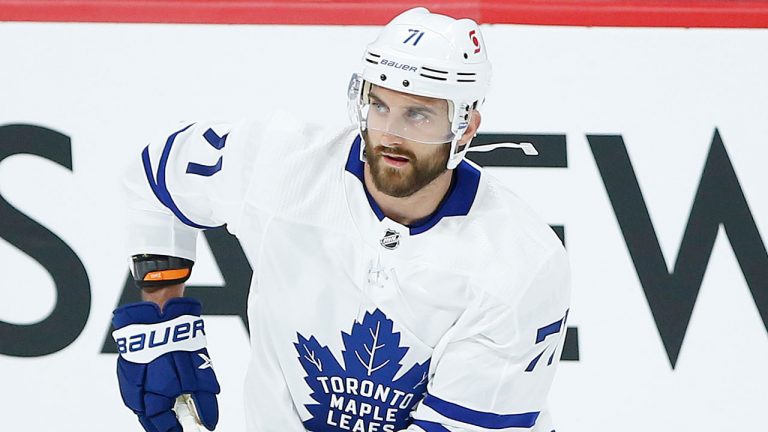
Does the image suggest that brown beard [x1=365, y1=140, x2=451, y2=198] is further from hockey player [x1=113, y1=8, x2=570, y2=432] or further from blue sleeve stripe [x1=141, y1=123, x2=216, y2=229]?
blue sleeve stripe [x1=141, y1=123, x2=216, y2=229]

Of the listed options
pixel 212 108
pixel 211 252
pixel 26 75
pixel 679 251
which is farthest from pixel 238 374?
pixel 679 251

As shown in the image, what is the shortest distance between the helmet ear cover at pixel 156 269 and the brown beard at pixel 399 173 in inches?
17.5

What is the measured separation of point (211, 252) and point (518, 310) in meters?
1.01

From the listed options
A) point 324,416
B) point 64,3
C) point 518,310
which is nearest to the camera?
point 518,310

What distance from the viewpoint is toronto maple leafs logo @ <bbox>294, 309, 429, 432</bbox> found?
227 cm

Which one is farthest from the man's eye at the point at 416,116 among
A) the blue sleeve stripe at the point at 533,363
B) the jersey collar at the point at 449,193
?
the blue sleeve stripe at the point at 533,363

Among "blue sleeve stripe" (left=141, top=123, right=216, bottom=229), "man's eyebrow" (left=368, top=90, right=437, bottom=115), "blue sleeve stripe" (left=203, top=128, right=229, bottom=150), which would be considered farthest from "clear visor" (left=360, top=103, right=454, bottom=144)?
"blue sleeve stripe" (left=141, top=123, right=216, bottom=229)

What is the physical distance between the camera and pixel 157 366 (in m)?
2.37

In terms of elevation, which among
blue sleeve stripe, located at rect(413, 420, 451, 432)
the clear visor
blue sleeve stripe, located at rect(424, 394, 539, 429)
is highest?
the clear visor

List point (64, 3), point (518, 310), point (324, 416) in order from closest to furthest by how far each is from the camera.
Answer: point (518, 310), point (324, 416), point (64, 3)

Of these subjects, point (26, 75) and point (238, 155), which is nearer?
point (238, 155)

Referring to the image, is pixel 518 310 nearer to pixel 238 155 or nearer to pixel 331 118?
pixel 238 155

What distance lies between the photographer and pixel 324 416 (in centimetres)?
235

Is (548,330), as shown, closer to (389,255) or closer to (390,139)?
(389,255)
